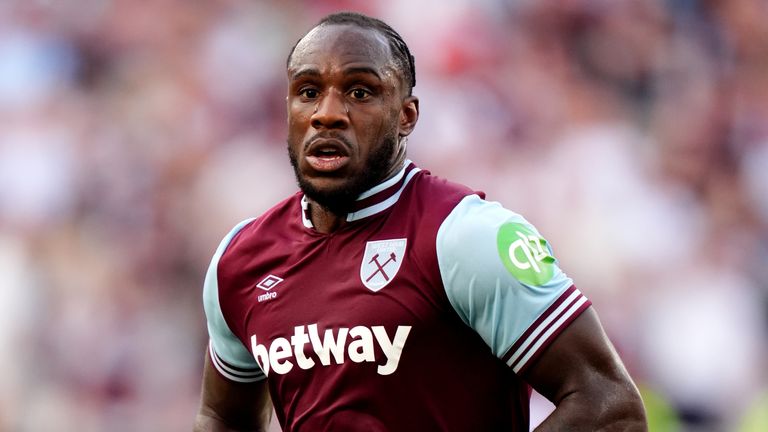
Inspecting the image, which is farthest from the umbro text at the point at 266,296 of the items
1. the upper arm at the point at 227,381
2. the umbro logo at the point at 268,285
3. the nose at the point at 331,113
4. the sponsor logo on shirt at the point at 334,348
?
the nose at the point at 331,113

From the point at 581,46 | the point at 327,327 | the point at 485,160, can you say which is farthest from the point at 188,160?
the point at 327,327

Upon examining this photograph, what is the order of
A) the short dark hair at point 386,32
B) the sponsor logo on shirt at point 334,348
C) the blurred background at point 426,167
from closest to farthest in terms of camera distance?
1. the sponsor logo on shirt at point 334,348
2. the short dark hair at point 386,32
3. the blurred background at point 426,167

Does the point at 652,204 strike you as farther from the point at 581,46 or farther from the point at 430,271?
the point at 430,271

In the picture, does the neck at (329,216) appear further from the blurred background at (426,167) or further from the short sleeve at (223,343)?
the blurred background at (426,167)

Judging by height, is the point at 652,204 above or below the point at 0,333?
above

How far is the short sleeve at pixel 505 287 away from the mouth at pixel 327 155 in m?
0.41

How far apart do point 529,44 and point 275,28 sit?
199 cm

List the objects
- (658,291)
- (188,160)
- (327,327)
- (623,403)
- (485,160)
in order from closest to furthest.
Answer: (623,403) < (327,327) < (658,291) < (485,160) < (188,160)

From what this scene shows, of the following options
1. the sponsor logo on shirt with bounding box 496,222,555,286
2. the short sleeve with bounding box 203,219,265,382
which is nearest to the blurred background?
the short sleeve with bounding box 203,219,265,382

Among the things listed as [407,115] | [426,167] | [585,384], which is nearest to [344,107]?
[407,115]

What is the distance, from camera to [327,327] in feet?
11.9

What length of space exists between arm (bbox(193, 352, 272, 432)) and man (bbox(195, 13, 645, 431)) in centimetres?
31

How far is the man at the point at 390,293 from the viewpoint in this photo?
340cm

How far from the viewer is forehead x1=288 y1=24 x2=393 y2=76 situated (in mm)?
3691
